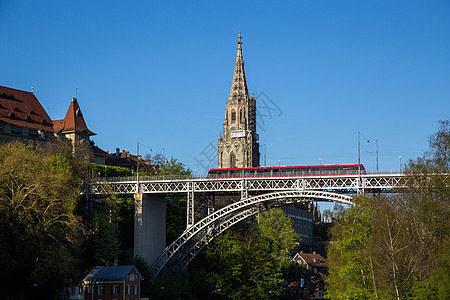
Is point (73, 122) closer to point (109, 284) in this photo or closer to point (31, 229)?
point (109, 284)

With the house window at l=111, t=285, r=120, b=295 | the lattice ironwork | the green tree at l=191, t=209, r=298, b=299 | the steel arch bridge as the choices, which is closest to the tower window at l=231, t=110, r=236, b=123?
the green tree at l=191, t=209, r=298, b=299

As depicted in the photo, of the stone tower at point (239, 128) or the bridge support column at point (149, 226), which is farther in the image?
the stone tower at point (239, 128)

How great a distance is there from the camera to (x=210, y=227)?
8212cm

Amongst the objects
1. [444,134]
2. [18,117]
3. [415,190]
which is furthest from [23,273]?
[18,117]

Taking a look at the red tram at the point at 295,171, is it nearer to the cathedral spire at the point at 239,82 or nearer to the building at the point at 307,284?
the building at the point at 307,284

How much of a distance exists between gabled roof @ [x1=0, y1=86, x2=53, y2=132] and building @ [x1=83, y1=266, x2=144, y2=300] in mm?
36548

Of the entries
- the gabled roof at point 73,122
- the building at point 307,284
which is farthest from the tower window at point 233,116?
the gabled roof at point 73,122

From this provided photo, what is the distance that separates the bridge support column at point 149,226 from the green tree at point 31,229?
18.2 meters

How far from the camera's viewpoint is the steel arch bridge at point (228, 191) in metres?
74.7

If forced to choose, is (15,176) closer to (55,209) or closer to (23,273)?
(55,209)

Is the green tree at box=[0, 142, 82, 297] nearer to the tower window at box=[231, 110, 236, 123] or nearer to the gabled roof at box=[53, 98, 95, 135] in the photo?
the gabled roof at box=[53, 98, 95, 135]

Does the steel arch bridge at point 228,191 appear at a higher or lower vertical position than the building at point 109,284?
higher

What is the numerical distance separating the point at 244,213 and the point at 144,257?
13.5 meters

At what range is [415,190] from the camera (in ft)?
190
